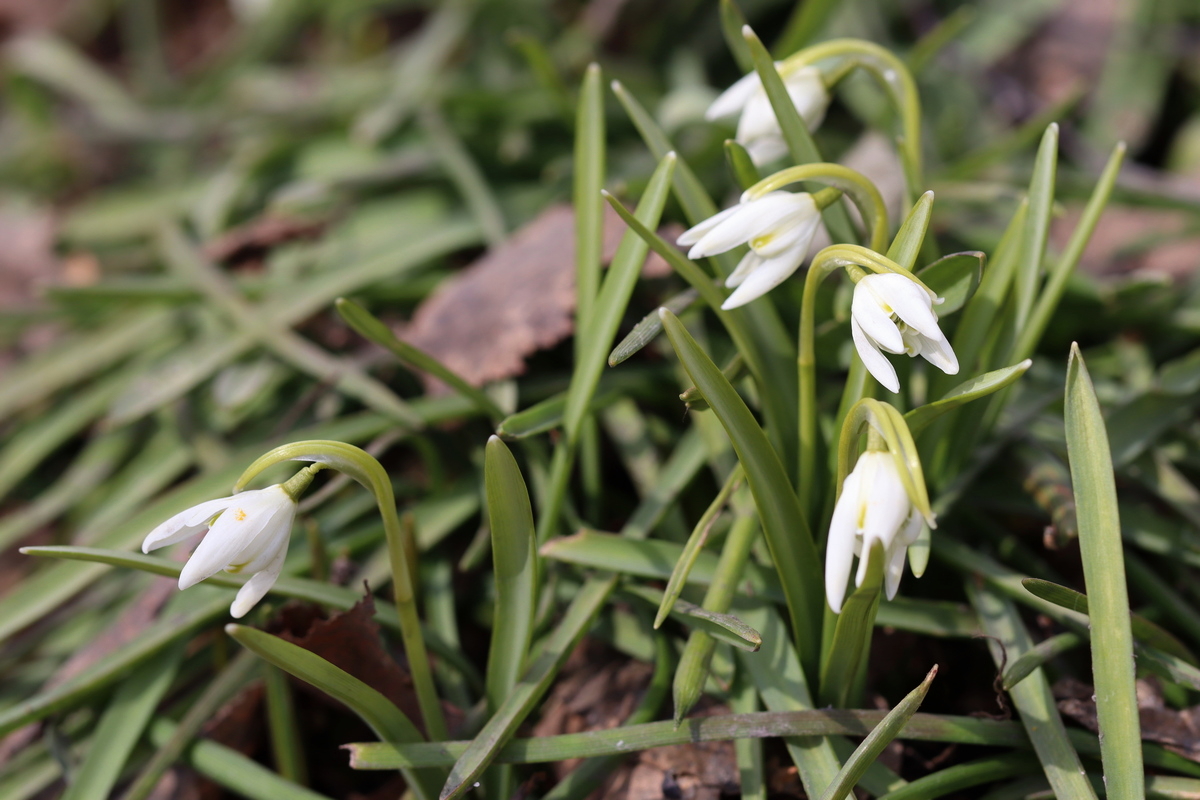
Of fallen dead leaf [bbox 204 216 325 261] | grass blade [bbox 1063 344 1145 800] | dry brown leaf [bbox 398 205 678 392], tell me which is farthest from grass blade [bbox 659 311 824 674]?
fallen dead leaf [bbox 204 216 325 261]

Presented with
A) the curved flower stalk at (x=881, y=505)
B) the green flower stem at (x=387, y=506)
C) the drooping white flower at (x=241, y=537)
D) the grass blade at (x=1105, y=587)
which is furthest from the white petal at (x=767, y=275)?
the drooping white flower at (x=241, y=537)

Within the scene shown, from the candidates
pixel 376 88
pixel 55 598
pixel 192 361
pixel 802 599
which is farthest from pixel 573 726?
pixel 376 88

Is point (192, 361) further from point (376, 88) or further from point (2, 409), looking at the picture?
point (376, 88)

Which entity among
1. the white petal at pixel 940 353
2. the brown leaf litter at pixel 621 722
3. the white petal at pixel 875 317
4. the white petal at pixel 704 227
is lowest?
the brown leaf litter at pixel 621 722

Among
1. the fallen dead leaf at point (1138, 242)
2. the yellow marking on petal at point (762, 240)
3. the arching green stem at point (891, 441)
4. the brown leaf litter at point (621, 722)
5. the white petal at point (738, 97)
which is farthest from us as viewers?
the fallen dead leaf at point (1138, 242)

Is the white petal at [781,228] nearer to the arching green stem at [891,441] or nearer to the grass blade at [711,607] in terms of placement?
the arching green stem at [891,441]

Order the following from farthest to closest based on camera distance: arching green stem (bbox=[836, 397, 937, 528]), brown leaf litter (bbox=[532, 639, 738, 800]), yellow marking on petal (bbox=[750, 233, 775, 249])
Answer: brown leaf litter (bbox=[532, 639, 738, 800]) → yellow marking on petal (bbox=[750, 233, 775, 249]) → arching green stem (bbox=[836, 397, 937, 528])

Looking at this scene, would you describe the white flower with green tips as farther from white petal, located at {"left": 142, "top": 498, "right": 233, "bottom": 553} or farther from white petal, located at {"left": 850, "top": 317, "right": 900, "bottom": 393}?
white petal, located at {"left": 850, "top": 317, "right": 900, "bottom": 393}
